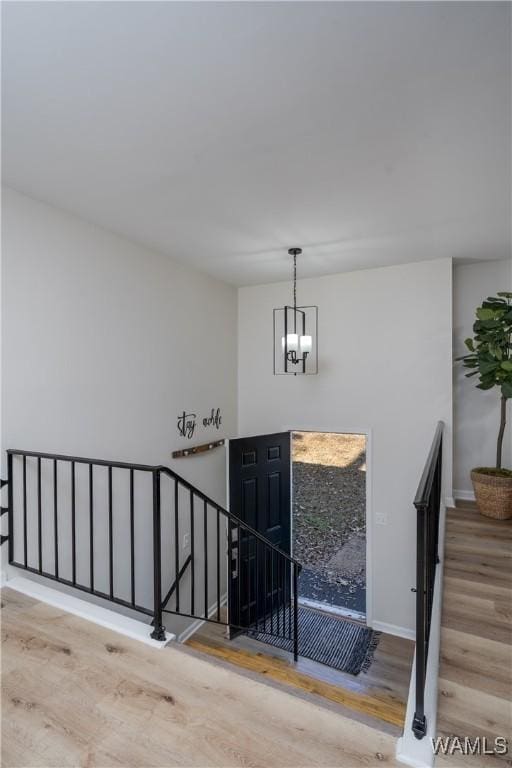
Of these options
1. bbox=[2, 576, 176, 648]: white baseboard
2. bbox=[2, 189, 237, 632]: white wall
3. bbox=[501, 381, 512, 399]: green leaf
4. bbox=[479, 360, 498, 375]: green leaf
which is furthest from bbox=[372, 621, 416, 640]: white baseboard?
bbox=[2, 576, 176, 648]: white baseboard

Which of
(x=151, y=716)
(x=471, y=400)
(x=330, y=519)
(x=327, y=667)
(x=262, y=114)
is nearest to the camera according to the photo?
(x=151, y=716)

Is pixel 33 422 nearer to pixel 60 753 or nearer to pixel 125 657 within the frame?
pixel 125 657

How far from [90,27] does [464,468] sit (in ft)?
15.5

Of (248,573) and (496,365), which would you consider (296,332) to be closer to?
(496,365)

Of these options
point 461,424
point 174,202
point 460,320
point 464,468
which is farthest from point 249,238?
point 464,468

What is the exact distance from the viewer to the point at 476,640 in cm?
197

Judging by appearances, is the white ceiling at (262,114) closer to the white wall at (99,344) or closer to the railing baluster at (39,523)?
the white wall at (99,344)

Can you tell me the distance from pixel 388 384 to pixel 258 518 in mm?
2156

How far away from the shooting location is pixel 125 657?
6.19 ft

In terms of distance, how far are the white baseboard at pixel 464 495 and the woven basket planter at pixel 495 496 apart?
66 cm

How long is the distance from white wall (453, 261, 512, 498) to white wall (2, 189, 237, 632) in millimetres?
2752

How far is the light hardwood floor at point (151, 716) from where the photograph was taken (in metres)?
1.37

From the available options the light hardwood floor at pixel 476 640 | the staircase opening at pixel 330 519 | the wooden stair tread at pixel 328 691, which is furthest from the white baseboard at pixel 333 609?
Answer: the light hardwood floor at pixel 476 640

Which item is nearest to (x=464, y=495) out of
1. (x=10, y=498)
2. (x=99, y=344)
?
(x=99, y=344)
